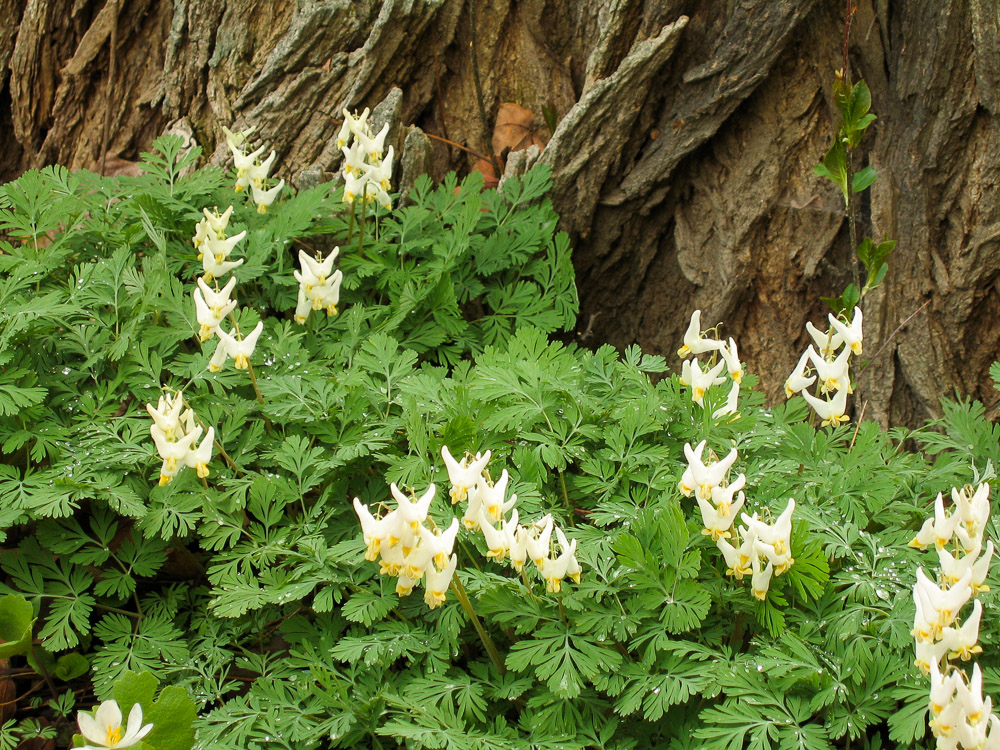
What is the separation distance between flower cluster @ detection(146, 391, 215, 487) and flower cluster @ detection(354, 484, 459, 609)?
0.91 metres

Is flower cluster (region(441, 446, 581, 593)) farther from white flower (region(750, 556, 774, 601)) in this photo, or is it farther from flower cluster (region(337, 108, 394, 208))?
flower cluster (region(337, 108, 394, 208))

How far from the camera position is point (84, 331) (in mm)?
3527

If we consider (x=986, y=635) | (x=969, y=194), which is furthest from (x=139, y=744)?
(x=969, y=194)

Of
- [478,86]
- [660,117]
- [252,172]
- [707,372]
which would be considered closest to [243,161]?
[252,172]

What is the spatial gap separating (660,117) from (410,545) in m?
3.11

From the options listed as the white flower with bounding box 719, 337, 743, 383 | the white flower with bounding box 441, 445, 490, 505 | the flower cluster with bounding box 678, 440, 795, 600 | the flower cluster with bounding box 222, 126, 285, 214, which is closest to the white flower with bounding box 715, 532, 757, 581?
the flower cluster with bounding box 678, 440, 795, 600

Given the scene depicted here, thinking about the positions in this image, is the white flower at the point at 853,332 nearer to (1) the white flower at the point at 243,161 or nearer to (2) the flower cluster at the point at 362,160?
(2) the flower cluster at the point at 362,160

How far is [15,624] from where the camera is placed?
9.31 feet

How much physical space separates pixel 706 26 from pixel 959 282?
5.97 ft

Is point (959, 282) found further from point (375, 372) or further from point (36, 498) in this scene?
point (36, 498)

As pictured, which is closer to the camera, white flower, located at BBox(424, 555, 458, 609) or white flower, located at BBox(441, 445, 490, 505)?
→ white flower, located at BBox(424, 555, 458, 609)

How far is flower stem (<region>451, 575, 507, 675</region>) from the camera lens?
Result: 2459 mm

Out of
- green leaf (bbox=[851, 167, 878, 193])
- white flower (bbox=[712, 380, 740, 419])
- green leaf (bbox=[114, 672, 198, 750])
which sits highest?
green leaf (bbox=[851, 167, 878, 193])

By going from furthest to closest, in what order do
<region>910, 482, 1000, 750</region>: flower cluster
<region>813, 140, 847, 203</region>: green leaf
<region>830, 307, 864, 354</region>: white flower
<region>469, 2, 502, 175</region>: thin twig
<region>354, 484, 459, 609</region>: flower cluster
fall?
1. <region>469, 2, 502, 175</region>: thin twig
2. <region>813, 140, 847, 203</region>: green leaf
3. <region>830, 307, 864, 354</region>: white flower
4. <region>354, 484, 459, 609</region>: flower cluster
5. <region>910, 482, 1000, 750</region>: flower cluster
